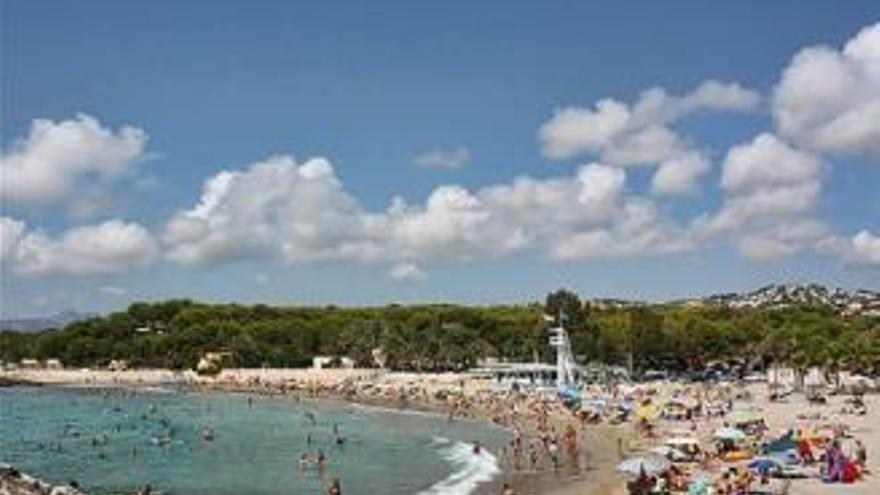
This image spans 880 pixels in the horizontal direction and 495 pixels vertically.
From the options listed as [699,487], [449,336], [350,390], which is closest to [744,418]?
[699,487]

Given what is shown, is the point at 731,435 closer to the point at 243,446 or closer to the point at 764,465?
the point at 764,465

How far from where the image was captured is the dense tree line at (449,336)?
103125mm

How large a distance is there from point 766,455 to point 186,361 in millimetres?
102480

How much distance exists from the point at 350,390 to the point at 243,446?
135 feet

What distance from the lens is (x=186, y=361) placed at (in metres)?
138

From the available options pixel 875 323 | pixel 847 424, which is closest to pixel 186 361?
pixel 875 323

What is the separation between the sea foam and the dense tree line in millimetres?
39908

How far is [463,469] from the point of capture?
50156mm

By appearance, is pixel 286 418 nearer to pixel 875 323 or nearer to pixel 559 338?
pixel 559 338

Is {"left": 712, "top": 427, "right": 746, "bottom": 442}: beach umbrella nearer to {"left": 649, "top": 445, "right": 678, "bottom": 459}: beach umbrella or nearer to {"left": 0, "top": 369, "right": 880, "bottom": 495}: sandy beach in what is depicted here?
{"left": 649, "top": 445, "right": 678, "bottom": 459}: beach umbrella

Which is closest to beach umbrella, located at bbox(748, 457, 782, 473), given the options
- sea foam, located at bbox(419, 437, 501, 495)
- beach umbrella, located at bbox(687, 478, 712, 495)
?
beach umbrella, located at bbox(687, 478, 712, 495)

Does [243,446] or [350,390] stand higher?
[350,390]

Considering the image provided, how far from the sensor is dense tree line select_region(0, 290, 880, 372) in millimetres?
103125

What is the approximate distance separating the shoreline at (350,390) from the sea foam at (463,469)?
0.47 metres
